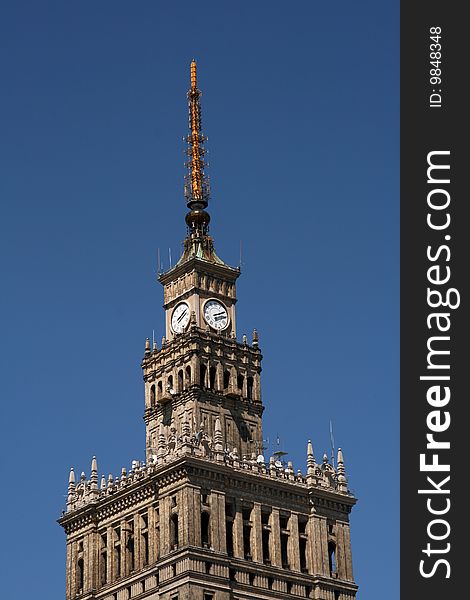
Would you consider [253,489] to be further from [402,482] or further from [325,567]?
[402,482]

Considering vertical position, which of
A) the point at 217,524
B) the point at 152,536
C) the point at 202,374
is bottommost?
the point at 152,536

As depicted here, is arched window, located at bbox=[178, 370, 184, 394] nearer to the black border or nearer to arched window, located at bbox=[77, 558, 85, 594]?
arched window, located at bbox=[77, 558, 85, 594]

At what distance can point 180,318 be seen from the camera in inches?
6201

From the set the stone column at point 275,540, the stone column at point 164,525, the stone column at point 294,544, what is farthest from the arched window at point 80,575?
the stone column at point 294,544

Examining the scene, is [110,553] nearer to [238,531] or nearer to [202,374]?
[238,531]

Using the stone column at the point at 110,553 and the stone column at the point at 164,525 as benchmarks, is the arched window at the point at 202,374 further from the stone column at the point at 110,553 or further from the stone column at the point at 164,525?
the stone column at the point at 110,553

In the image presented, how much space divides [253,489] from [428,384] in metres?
64.5

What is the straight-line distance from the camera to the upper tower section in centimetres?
15650

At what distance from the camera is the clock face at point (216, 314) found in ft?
515

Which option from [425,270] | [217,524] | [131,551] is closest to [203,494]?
[217,524]

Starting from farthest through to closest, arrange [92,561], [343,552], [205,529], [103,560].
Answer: [343,552] < [92,561] < [103,560] < [205,529]

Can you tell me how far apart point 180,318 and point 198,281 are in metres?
4.39

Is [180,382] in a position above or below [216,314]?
below

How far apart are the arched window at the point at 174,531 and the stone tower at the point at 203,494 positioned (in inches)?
3.6
